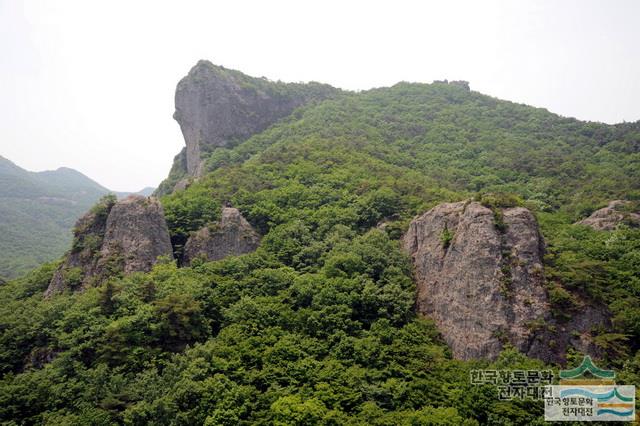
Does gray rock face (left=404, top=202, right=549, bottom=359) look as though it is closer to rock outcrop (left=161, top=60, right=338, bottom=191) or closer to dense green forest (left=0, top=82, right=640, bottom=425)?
dense green forest (left=0, top=82, right=640, bottom=425)

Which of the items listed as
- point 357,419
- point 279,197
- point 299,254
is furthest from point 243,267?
point 357,419

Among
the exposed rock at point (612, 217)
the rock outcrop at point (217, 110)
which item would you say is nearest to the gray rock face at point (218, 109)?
the rock outcrop at point (217, 110)

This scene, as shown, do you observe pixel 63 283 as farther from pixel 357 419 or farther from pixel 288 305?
pixel 357 419

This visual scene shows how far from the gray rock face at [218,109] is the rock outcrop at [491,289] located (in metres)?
42.3

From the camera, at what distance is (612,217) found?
99.4 ft

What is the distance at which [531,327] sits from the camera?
63.1 feet

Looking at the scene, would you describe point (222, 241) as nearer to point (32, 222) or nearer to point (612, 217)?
point (612, 217)

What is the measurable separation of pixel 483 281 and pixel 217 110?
5199 cm

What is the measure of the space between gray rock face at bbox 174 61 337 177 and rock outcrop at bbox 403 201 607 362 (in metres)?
42.3

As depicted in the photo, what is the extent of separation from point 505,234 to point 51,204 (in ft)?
389

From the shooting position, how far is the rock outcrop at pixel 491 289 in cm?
1942

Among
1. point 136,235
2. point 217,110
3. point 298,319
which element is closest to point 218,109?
point 217,110

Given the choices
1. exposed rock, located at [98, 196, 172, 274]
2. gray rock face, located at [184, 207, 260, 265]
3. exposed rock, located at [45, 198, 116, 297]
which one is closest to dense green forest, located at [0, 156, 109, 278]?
exposed rock, located at [45, 198, 116, 297]

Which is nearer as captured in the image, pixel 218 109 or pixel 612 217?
pixel 612 217
